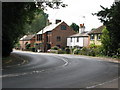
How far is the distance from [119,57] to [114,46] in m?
15.5

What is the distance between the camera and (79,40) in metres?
65.4

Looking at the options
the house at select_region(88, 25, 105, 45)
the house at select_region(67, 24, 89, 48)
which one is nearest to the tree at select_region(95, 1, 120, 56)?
the house at select_region(88, 25, 105, 45)

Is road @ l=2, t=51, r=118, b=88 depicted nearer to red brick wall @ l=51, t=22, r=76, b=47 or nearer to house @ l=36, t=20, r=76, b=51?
red brick wall @ l=51, t=22, r=76, b=47

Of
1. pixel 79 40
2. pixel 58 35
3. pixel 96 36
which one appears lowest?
pixel 79 40

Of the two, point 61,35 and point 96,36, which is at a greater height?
point 61,35

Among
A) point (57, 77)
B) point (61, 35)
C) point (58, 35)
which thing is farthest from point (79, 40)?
point (57, 77)

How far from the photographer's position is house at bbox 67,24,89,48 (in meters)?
63.7

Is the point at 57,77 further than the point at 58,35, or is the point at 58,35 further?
the point at 58,35

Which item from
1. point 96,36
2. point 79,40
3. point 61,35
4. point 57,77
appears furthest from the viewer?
point 61,35

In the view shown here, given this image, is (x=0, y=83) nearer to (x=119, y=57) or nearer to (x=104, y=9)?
(x=104, y=9)

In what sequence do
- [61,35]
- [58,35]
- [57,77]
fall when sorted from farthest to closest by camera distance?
[61,35]
[58,35]
[57,77]

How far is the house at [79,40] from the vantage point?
63.7m

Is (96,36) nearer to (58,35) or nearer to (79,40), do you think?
(79,40)

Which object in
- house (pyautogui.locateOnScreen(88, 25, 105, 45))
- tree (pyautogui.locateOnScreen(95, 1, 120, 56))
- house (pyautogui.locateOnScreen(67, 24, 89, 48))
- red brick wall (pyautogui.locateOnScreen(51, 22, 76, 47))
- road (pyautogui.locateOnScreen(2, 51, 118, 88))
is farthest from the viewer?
red brick wall (pyautogui.locateOnScreen(51, 22, 76, 47))
